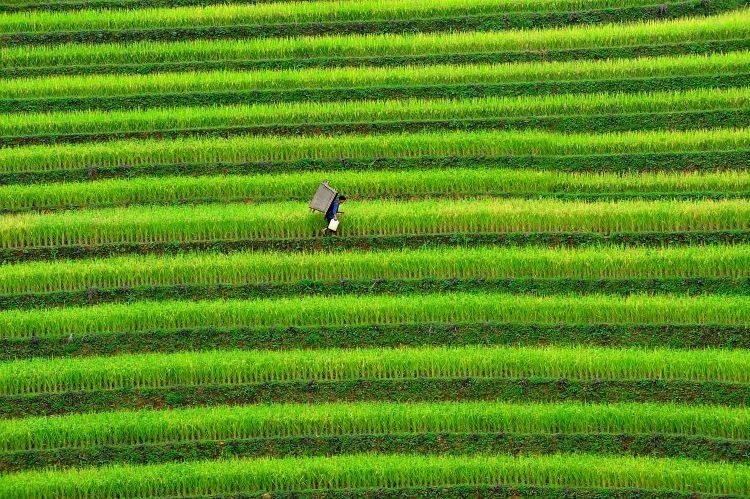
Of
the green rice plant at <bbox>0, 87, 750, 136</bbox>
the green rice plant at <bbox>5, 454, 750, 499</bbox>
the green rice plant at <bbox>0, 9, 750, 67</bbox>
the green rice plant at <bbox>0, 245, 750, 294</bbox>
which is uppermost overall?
the green rice plant at <bbox>0, 9, 750, 67</bbox>

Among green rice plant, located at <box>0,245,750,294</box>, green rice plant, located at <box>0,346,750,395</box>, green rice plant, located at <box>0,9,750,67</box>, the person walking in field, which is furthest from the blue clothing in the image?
green rice plant, located at <box>0,9,750,67</box>

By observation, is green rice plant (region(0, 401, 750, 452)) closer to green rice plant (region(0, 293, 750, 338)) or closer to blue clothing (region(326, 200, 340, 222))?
green rice plant (region(0, 293, 750, 338))

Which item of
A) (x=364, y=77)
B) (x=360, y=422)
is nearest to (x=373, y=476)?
(x=360, y=422)

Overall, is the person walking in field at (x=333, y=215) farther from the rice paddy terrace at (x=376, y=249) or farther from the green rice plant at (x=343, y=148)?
the green rice plant at (x=343, y=148)

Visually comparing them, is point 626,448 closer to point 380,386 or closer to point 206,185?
point 380,386

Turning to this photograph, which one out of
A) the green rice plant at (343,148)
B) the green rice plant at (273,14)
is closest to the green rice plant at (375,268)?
the green rice plant at (343,148)

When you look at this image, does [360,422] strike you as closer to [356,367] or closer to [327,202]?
[356,367]
